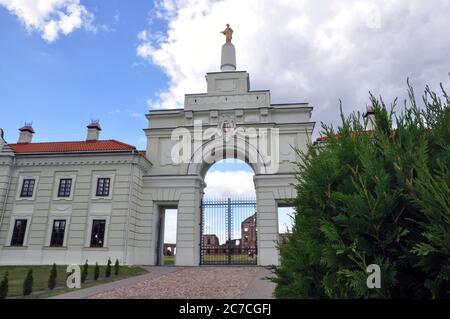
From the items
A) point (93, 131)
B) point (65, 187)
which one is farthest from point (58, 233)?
point (93, 131)

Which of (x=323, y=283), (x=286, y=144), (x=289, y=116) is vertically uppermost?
(x=289, y=116)

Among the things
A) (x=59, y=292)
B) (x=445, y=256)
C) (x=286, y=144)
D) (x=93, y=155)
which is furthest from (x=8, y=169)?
(x=445, y=256)

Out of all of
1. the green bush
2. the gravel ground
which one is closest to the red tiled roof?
the gravel ground

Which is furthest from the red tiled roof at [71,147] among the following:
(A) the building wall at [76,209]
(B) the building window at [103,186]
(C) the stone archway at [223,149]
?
(C) the stone archway at [223,149]

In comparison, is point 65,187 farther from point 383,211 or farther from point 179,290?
point 383,211

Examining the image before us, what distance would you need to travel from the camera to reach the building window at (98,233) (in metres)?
22.9

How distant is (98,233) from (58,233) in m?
3.13

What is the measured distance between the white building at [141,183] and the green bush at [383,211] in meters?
18.8

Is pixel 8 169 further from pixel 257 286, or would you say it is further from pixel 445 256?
pixel 445 256

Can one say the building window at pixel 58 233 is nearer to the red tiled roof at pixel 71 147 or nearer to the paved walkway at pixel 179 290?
the red tiled roof at pixel 71 147

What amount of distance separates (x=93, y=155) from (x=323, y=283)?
941 inches

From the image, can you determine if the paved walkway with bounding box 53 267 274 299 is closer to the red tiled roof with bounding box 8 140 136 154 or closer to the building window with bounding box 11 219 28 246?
the red tiled roof with bounding box 8 140 136 154

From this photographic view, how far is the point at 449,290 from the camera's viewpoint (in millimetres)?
2729

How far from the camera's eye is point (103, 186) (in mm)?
24250
